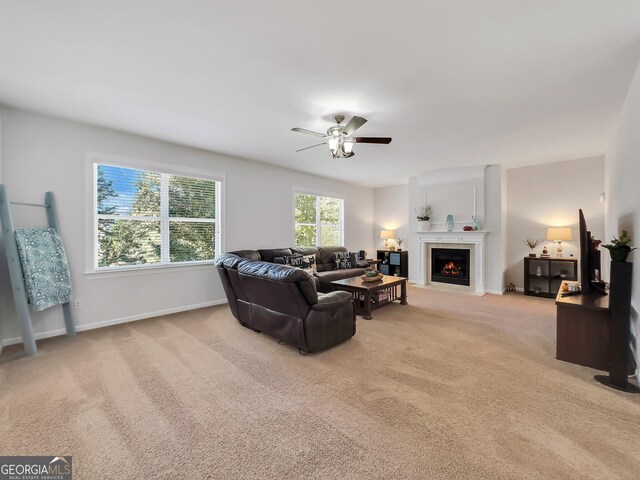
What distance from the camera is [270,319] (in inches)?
128

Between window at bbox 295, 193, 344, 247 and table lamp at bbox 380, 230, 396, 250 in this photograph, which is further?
table lamp at bbox 380, 230, 396, 250

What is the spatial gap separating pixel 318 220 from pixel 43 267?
16.4ft

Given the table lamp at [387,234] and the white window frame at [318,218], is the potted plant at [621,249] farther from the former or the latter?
the table lamp at [387,234]

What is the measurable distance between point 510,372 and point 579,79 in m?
2.74

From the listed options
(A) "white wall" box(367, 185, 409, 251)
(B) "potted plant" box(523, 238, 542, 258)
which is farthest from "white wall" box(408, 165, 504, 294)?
(A) "white wall" box(367, 185, 409, 251)

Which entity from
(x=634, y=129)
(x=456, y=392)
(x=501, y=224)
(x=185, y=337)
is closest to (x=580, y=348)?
(x=456, y=392)

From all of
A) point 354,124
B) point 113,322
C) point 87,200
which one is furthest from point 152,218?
point 354,124

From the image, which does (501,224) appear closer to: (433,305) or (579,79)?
(433,305)

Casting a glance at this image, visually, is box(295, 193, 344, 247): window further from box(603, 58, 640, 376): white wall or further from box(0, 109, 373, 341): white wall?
box(603, 58, 640, 376): white wall

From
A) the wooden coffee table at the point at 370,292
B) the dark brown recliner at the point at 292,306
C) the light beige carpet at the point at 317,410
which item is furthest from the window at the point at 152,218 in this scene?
the wooden coffee table at the point at 370,292

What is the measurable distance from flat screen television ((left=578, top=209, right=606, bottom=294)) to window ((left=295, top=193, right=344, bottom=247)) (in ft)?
15.8

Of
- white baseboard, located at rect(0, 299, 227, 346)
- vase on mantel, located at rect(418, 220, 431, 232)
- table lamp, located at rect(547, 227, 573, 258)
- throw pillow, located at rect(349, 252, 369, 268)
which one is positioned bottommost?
white baseboard, located at rect(0, 299, 227, 346)

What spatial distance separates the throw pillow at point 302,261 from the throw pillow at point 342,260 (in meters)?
0.68

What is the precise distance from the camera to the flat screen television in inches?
117
